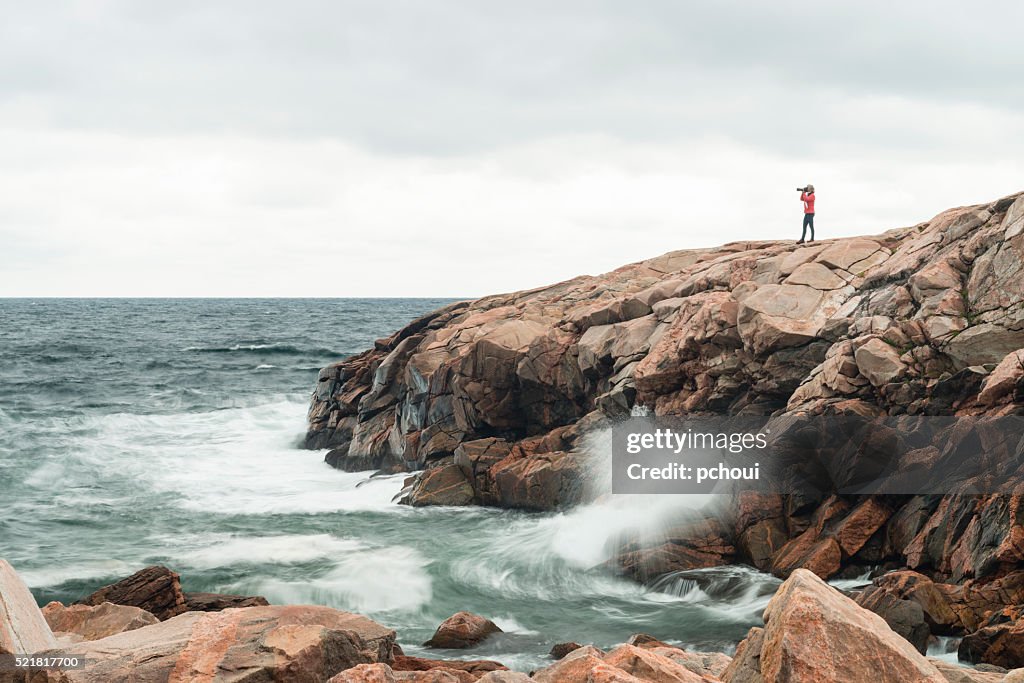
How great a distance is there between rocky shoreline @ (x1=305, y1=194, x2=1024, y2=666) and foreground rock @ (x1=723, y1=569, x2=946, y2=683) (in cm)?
550

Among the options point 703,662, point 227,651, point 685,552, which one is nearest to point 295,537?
point 685,552

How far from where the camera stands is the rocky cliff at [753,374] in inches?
587

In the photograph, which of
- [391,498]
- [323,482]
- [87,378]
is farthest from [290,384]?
[391,498]

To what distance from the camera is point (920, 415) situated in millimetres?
15500

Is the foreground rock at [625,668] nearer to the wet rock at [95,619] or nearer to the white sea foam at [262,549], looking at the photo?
the wet rock at [95,619]

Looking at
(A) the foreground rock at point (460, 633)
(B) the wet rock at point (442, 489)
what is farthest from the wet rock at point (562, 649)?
(B) the wet rock at point (442, 489)

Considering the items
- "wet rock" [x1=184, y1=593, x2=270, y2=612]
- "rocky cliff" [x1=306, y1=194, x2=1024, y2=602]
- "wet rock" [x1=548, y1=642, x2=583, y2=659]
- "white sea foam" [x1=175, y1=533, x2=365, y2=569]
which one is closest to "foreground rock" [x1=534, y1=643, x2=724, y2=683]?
"wet rock" [x1=548, y1=642, x2=583, y2=659]

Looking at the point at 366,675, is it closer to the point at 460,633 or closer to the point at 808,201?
the point at 460,633

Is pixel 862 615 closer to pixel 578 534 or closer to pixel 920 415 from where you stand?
pixel 920 415

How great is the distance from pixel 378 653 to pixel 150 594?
23.3 ft

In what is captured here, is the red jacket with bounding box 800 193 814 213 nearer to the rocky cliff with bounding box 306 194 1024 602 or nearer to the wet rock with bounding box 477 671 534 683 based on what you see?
the rocky cliff with bounding box 306 194 1024 602

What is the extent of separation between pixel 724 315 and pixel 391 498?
1107 centimetres

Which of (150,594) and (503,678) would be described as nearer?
(503,678)

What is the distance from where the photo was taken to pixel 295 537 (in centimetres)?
2083
